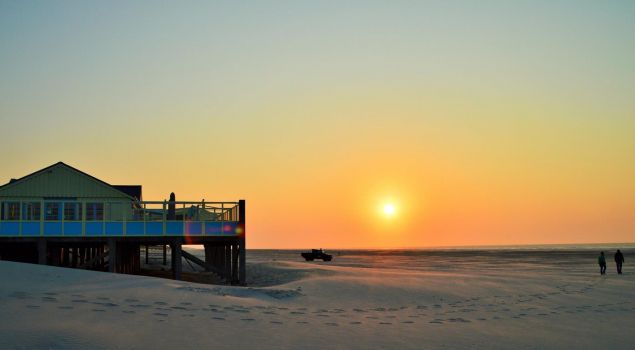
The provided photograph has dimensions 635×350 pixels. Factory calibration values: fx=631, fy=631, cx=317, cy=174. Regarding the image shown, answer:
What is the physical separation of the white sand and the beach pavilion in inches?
→ 362

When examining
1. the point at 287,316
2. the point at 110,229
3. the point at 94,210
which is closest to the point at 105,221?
the point at 110,229

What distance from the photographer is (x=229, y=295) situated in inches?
696

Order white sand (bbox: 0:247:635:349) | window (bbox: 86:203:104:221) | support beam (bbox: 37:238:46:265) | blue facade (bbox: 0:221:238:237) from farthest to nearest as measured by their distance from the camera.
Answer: window (bbox: 86:203:104:221) < blue facade (bbox: 0:221:238:237) < support beam (bbox: 37:238:46:265) < white sand (bbox: 0:247:635:349)

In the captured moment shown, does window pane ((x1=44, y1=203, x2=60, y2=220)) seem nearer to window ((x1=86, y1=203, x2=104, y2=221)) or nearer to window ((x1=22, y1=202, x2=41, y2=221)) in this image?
window ((x1=22, y1=202, x2=41, y2=221))

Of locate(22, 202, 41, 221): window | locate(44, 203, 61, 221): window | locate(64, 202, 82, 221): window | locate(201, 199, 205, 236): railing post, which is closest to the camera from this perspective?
locate(201, 199, 205, 236): railing post

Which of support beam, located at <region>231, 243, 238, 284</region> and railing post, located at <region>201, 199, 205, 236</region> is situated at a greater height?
railing post, located at <region>201, 199, 205, 236</region>

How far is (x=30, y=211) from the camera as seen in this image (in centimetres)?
3200

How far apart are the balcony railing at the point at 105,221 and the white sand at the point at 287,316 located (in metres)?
9.10

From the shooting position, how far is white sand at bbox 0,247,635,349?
10.9 metres

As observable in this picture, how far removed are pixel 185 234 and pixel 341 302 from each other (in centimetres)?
1292

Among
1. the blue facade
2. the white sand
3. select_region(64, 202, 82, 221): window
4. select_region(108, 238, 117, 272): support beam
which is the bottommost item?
the white sand

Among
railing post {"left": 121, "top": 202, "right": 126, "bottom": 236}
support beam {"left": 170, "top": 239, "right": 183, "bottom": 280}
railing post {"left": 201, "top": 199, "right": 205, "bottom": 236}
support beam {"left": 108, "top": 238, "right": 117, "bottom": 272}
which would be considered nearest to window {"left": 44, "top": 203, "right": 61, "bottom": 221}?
railing post {"left": 121, "top": 202, "right": 126, "bottom": 236}

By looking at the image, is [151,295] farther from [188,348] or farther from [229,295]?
[188,348]

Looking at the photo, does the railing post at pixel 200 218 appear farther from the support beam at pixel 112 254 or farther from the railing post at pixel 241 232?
the support beam at pixel 112 254
